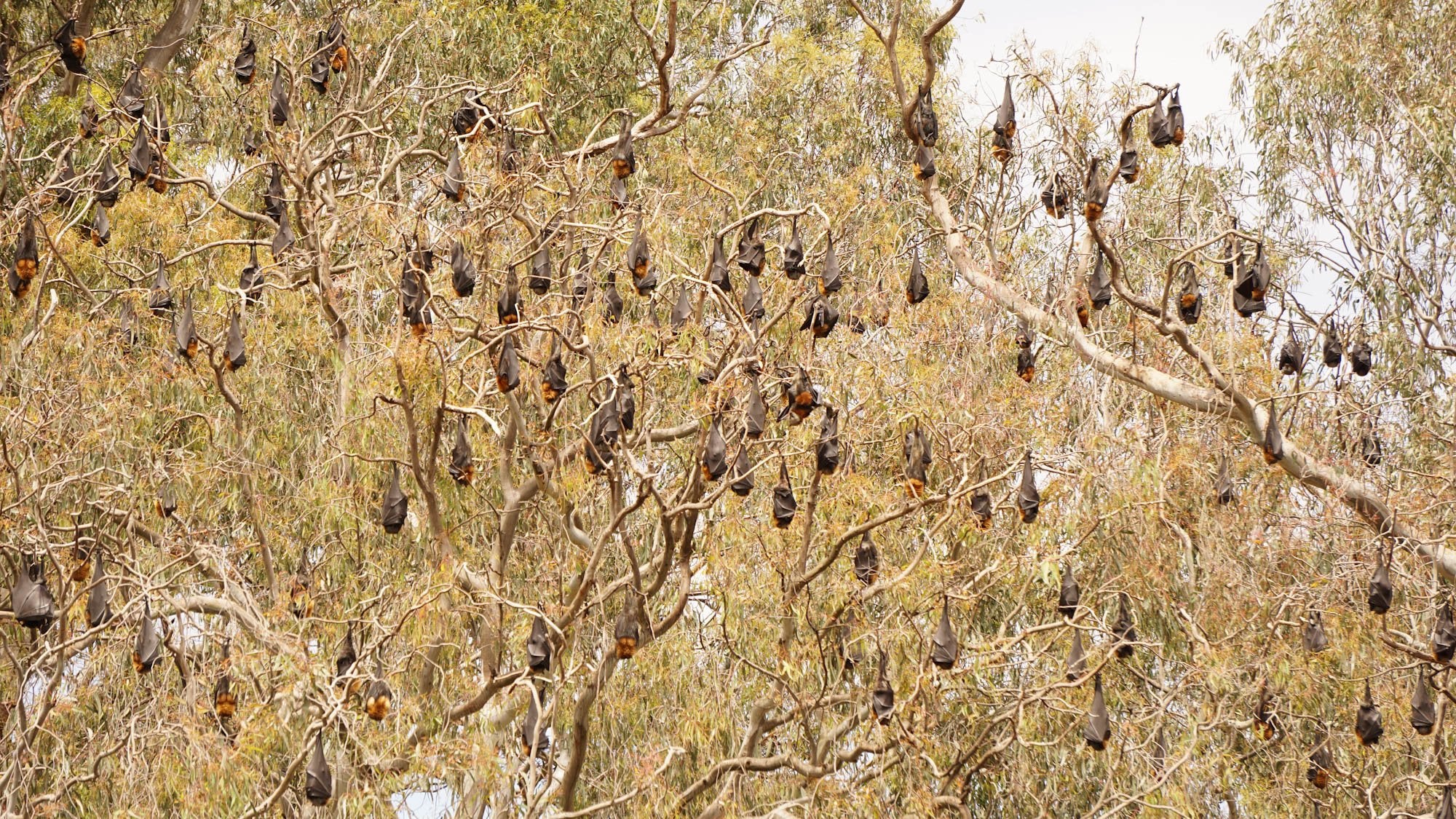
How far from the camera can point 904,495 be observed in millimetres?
7664

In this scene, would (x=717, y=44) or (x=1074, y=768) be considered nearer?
(x=1074, y=768)

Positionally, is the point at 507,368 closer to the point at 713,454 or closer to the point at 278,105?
the point at 713,454

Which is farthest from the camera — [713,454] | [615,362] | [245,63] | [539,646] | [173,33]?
[173,33]

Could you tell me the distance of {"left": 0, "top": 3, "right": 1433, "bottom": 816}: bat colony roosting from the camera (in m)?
6.20

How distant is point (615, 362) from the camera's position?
24.5 ft

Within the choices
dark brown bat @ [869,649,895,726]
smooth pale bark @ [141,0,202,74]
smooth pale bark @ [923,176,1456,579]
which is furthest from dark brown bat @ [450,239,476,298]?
smooth pale bark @ [141,0,202,74]

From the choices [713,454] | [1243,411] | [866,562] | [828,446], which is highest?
[1243,411]

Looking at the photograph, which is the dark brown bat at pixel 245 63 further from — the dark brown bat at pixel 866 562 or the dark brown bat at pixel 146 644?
the dark brown bat at pixel 866 562

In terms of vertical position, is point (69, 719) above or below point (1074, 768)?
below

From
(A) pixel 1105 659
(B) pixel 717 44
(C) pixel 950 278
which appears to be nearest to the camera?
(A) pixel 1105 659

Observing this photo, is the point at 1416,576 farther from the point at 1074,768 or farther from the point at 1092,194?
the point at 1092,194

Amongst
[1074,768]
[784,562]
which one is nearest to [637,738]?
[784,562]

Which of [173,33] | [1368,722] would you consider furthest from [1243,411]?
[173,33]

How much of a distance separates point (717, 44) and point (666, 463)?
22.8ft
